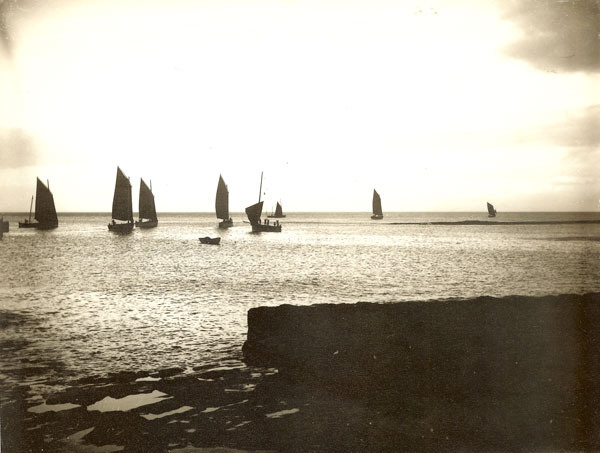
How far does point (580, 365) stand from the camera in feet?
21.8

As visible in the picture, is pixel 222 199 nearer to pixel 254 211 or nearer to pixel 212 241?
pixel 254 211

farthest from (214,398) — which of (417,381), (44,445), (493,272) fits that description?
(493,272)

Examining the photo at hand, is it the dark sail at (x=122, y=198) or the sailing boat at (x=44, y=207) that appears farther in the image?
the sailing boat at (x=44, y=207)

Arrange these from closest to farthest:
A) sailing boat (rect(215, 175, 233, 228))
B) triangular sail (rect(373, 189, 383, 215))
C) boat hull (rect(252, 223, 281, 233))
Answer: sailing boat (rect(215, 175, 233, 228)) → boat hull (rect(252, 223, 281, 233)) → triangular sail (rect(373, 189, 383, 215))

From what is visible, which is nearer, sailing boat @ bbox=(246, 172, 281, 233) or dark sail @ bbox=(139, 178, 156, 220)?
sailing boat @ bbox=(246, 172, 281, 233)

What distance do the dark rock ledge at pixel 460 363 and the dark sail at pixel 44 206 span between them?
2437 inches

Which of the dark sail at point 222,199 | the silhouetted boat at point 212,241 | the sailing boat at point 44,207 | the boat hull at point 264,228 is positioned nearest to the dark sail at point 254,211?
the boat hull at point 264,228

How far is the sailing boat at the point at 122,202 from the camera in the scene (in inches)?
2408

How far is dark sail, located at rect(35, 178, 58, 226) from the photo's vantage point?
62.8m

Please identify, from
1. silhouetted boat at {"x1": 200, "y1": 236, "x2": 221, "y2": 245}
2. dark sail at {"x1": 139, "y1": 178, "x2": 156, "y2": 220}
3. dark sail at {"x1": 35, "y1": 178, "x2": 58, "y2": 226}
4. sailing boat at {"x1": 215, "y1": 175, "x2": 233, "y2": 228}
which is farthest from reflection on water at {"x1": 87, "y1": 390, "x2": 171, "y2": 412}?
dark sail at {"x1": 139, "y1": 178, "x2": 156, "y2": 220}

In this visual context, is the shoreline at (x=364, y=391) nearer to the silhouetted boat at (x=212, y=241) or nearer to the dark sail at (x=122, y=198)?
the silhouetted boat at (x=212, y=241)

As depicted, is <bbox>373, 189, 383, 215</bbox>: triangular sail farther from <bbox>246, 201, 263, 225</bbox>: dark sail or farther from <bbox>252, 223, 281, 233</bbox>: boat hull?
<bbox>246, 201, 263, 225</bbox>: dark sail

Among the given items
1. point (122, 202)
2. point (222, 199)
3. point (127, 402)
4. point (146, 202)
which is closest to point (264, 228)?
point (222, 199)

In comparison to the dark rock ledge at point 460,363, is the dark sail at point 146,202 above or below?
above
